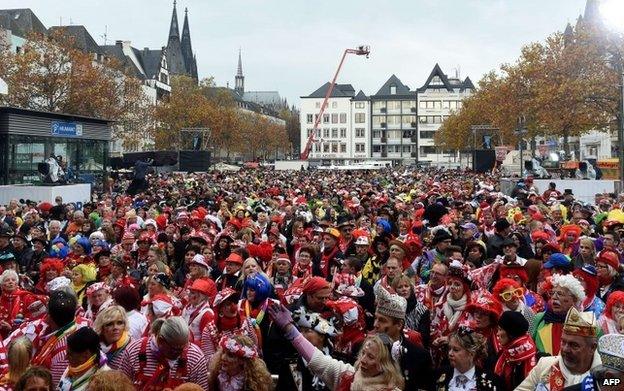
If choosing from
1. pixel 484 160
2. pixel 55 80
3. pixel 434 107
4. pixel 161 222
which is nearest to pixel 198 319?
pixel 161 222

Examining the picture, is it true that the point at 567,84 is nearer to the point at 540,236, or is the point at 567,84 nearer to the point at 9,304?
the point at 540,236

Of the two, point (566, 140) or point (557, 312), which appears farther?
point (566, 140)

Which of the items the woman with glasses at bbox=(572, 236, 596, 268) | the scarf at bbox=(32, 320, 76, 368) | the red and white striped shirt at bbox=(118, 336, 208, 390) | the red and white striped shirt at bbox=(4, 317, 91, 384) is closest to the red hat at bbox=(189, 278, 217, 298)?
the red and white striped shirt at bbox=(4, 317, 91, 384)

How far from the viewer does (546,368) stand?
4.53 metres

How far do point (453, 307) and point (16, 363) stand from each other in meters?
3.49

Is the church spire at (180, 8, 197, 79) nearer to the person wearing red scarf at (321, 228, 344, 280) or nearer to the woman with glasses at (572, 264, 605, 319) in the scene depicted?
the person wearing red scarf at (321, 228, 344, 280)

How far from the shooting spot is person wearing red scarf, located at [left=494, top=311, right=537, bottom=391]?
5.04 metres

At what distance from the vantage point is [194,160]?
60469mm

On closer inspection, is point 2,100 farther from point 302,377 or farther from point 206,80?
point 302,377

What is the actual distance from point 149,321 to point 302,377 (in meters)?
1.81

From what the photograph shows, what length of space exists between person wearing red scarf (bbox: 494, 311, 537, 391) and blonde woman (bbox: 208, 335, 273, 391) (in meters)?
1.54

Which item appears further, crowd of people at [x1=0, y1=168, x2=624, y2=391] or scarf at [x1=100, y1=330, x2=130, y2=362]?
scarf at [x1=100, y1=330, x2=130, y2=362]

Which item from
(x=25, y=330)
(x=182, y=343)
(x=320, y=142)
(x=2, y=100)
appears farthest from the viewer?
(x=320, y=142)

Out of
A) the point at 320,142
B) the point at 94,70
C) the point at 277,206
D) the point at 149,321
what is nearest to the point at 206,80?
the point at 94,70
